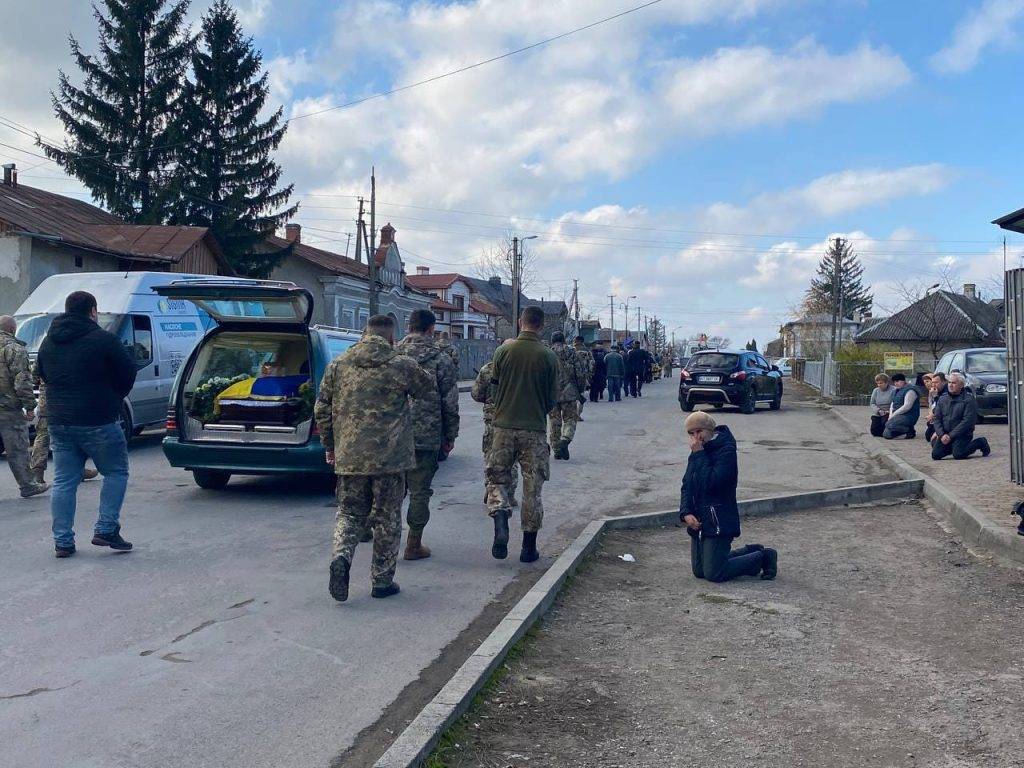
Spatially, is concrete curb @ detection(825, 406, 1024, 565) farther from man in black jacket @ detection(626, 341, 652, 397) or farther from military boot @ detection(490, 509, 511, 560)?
man in black jacket @ detection(626, 341, 652, 397)

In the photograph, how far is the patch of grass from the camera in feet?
12.7

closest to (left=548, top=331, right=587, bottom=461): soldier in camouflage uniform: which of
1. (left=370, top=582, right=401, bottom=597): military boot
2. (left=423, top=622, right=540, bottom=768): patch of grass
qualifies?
(left=370, top=582, right=401, bottom=597): military boot

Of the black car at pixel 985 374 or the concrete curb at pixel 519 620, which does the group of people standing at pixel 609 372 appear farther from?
the concrete curb at pixel 519 620

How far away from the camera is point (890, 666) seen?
512cm

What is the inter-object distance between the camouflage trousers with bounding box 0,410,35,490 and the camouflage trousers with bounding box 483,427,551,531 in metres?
5.14

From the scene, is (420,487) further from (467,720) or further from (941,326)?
(941,326)

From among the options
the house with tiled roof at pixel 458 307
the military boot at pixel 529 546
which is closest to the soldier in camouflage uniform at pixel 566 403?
the military boot at pixel 529 546

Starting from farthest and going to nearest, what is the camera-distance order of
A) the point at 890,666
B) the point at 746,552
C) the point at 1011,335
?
the point at 1011,335 → the point at 746,552 → the point at 890,666

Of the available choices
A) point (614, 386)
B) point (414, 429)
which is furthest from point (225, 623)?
point (614, 386)

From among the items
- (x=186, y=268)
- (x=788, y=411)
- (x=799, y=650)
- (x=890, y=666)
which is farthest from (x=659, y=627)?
(x=186, y=268)


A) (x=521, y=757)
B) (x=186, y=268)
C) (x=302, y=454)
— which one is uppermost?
(x=186, y=268)

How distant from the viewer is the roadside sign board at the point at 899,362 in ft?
92.7

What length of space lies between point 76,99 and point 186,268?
1010cm

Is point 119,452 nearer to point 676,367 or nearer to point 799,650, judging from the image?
point 799,650
